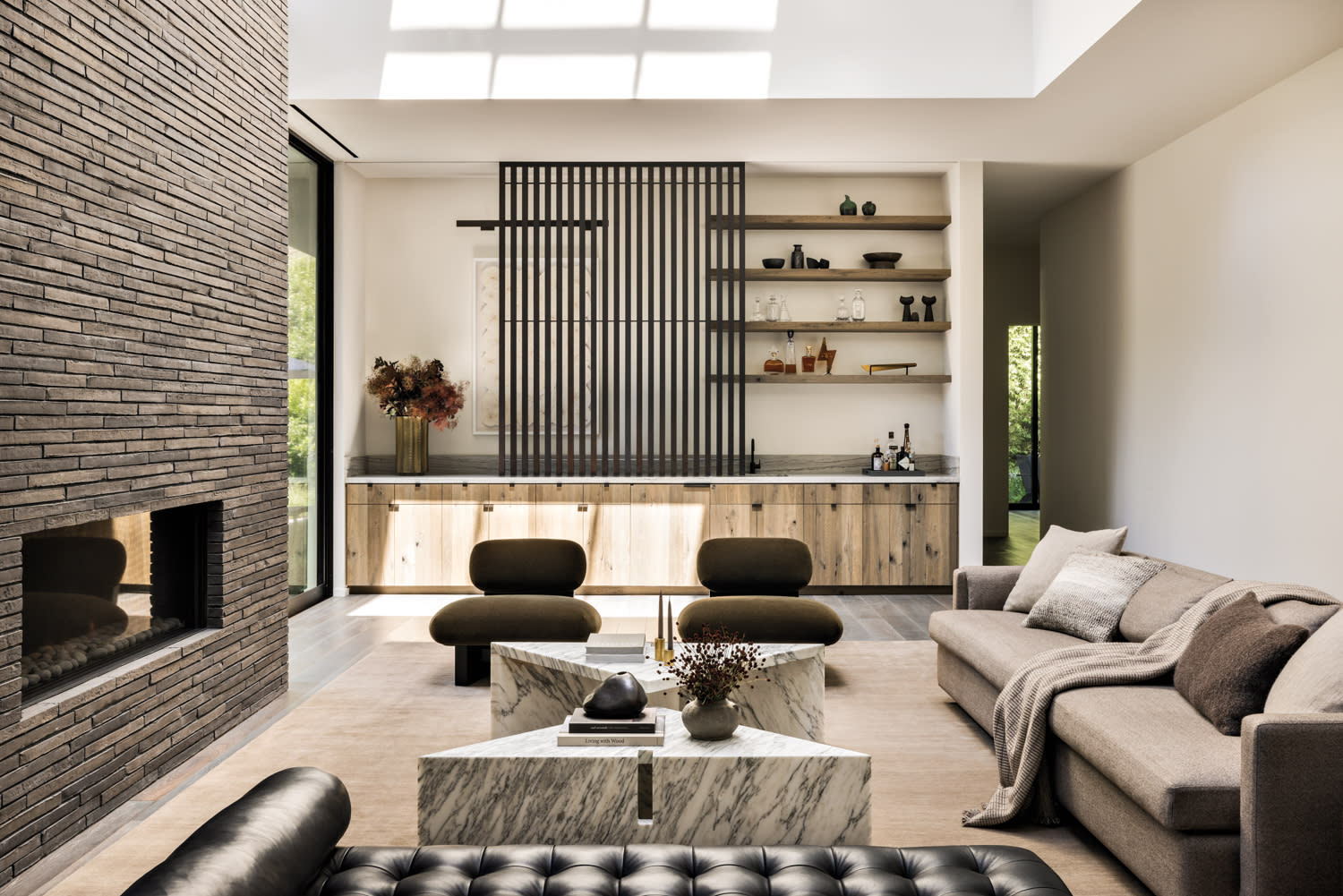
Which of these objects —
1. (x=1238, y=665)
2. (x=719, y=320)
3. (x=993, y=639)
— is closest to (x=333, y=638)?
(x=719, y=320)

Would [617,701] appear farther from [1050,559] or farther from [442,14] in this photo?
[442,14]

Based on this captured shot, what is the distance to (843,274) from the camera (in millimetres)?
7266

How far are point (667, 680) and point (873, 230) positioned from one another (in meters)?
5.05

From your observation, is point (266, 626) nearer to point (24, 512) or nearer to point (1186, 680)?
point (24, 512)

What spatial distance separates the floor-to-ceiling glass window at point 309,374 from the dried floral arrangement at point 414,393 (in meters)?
0.39

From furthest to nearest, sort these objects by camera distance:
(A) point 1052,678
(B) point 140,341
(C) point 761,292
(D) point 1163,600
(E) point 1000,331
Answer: (E) point 1000,331 → (C) point 761,292 → (D) point 1163,600 → (B) point 140,341 → (A) point 1052,678

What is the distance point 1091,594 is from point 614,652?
1.90 meters

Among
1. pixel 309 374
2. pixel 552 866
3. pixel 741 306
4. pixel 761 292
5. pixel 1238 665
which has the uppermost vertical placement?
pixel 761 292

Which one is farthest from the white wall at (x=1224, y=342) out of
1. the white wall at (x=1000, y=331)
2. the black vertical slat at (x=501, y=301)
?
the black vertical slat at (x=501, y=301)

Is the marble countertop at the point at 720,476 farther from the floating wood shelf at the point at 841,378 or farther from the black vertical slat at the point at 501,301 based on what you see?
the floating wood shelf at the point at 841,378

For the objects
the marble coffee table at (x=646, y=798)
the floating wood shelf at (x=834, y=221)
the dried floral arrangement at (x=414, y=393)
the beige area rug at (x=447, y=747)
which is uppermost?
the floating wood shelf at (x=834, y=221)

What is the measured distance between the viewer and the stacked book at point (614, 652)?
12.1 feet

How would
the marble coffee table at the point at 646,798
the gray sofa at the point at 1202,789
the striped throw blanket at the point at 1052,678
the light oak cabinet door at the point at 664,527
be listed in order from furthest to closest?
the light oak cabinet door at the point at 664,527 < the striped throw blanket at the point at 1052,678 < the marble coffee table at the point at 646,798 < the gray sofa at the point at 1202,789

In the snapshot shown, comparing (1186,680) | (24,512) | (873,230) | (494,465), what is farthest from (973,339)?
(24,512)
